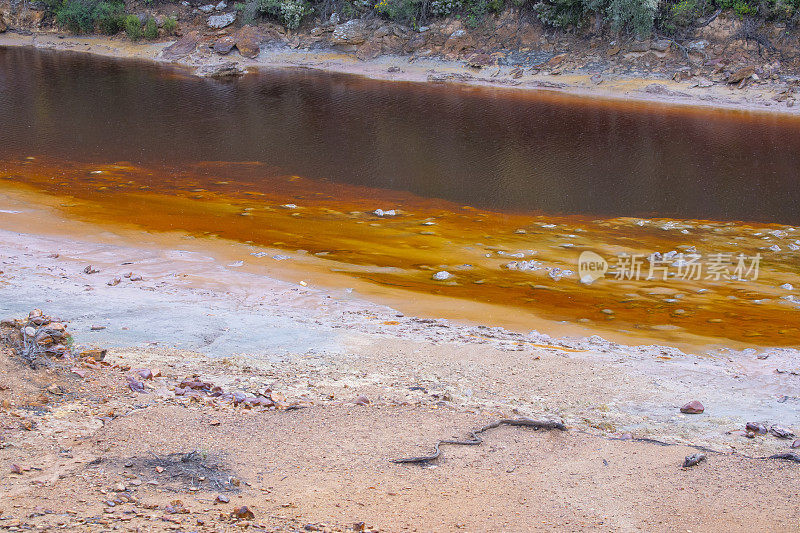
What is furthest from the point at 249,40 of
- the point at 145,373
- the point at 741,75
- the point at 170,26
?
the point at 145,373

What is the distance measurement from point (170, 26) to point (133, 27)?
182 centimetres

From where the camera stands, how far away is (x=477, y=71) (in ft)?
96.4

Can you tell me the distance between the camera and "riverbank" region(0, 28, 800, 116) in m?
24.9

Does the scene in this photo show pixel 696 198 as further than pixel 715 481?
Yes

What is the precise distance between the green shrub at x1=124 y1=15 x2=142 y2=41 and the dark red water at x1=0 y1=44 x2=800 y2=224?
847cm

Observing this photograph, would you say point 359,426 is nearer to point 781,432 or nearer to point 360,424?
point 360,424

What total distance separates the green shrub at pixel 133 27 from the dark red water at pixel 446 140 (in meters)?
8.47

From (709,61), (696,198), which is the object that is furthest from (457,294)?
(709,61)

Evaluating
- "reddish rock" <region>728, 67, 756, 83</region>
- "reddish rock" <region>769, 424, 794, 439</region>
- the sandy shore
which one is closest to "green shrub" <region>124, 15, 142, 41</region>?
"reddish rock" <region>728, 67, 756, 83</region>

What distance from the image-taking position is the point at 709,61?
87.6 feet

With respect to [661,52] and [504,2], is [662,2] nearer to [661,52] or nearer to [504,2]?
[661,52]

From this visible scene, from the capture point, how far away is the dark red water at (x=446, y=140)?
14586 millimetres

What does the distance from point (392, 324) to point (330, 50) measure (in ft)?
93.0

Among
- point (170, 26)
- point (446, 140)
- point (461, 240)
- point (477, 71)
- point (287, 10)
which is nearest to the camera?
point (461, 240)
